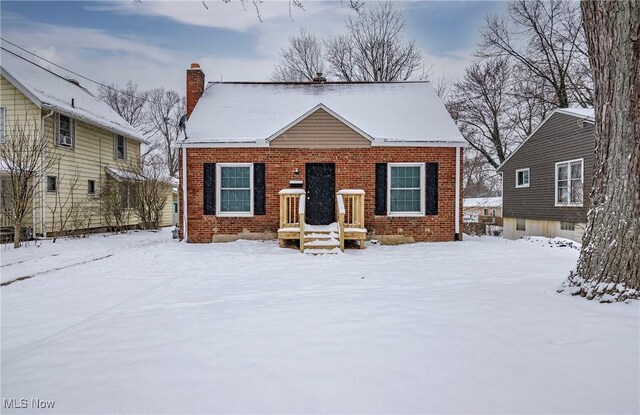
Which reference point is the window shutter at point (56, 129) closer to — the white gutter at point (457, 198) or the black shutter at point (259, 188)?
the black shutter at point (259, 188)

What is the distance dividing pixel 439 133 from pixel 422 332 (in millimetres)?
8477

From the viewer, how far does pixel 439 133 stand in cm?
1034

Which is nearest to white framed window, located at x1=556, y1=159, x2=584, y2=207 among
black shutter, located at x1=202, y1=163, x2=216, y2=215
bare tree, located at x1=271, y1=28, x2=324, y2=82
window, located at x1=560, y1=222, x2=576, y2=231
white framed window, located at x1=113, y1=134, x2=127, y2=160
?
window, located at x1=560, y1=222, x2=576, y2=231

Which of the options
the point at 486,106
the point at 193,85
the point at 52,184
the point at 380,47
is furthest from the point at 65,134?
the point at 486,106

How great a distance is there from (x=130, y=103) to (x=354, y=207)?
2929cm

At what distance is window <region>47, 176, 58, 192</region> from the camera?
12227 millimetres

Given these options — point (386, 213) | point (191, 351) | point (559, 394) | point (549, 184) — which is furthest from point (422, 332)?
point (549, 184)

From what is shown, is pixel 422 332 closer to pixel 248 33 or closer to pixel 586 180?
pixel 248 33

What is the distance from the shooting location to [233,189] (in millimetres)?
10242

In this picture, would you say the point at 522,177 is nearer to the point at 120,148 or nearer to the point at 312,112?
the point at 312,112

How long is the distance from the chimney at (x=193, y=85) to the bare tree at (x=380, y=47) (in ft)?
46.5

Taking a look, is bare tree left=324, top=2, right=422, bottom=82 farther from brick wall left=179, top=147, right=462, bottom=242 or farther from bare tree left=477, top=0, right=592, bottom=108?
brick wall left=179, top=147, right=462, bottom=242

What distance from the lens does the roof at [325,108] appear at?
33.1 ft

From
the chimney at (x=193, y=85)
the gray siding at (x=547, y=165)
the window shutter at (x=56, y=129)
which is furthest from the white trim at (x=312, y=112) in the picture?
the window shutter at (x=56, y=129)
